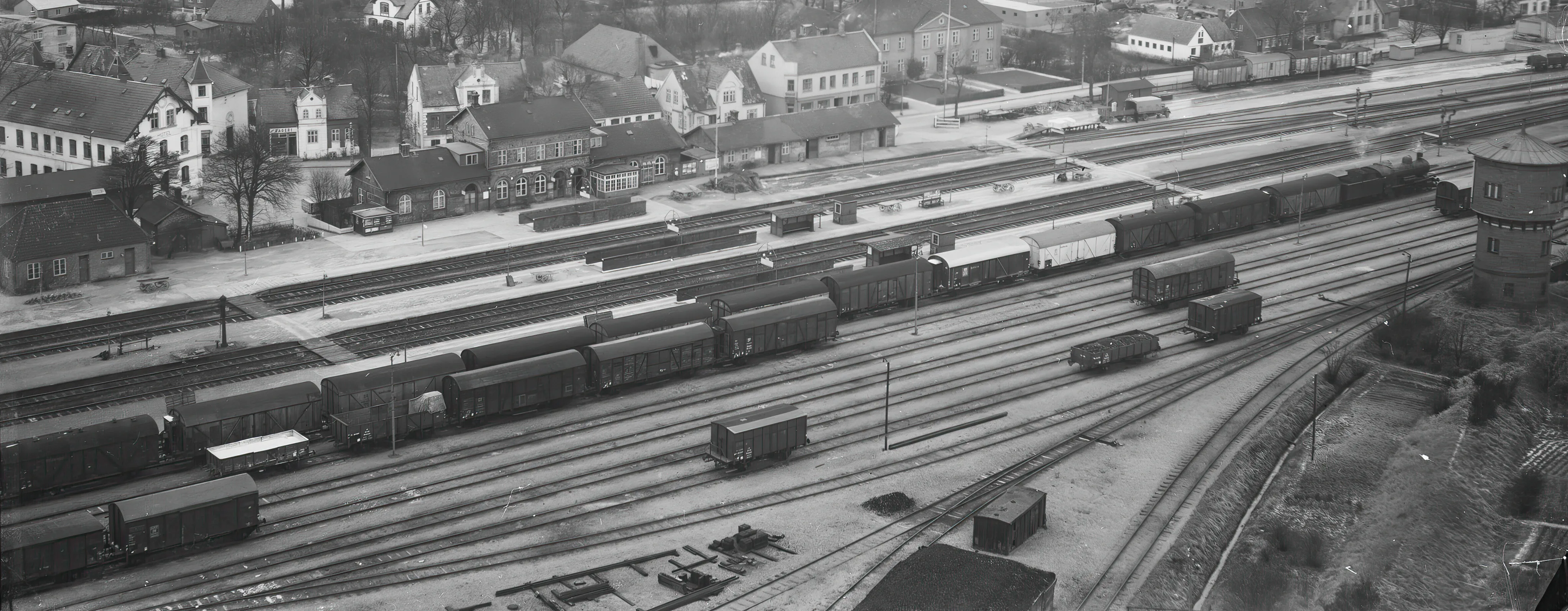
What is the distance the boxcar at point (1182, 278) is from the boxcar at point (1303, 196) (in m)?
16.9

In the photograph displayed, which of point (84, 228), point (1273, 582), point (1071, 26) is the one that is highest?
point (1071, 26)

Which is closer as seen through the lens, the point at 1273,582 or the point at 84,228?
the point at 1273,582

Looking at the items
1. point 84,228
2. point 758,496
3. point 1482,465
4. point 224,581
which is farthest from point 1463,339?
point 84,228

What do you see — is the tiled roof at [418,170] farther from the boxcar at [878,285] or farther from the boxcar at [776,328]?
the boxcar at [776,328]

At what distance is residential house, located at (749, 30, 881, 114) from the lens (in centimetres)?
13325

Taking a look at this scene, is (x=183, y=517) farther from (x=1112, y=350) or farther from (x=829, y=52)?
(x=829, y=52)

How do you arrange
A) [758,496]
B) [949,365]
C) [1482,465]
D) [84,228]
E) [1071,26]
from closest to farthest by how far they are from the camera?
[758,496] → [1482,465] → [949,365] → [84,228] → [1071,26]

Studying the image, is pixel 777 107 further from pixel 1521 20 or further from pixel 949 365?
pixel 1521 20

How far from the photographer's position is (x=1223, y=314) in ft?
258

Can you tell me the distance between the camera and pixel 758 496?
60438 mm

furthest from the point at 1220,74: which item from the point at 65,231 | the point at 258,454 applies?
the point at 258,454

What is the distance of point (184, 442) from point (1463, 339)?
62390 millimetres

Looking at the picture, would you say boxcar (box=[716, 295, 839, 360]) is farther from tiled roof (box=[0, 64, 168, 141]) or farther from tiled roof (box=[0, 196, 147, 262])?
tiled roof (box=[0, 64, 168, 141])

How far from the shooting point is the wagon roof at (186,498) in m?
53.3
